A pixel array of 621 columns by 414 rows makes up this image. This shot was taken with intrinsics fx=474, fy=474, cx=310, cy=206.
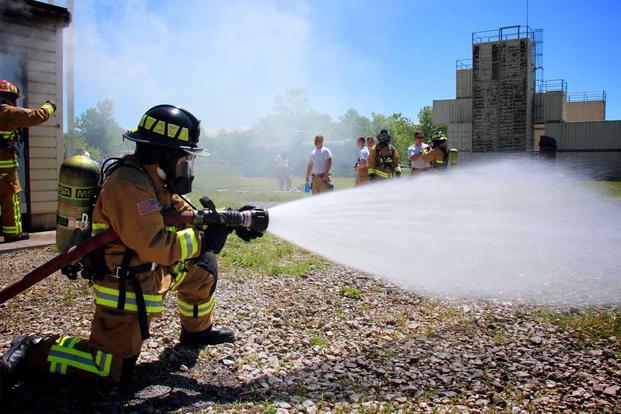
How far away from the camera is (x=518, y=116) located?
34.6 meters

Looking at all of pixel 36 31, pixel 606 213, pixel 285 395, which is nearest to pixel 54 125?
pixel 36 31

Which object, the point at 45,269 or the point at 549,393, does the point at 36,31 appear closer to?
the point at 45,269

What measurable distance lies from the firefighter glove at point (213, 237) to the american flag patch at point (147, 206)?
51 centimetres

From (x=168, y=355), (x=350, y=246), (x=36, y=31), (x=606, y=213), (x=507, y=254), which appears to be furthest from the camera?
(x=606, y=213)

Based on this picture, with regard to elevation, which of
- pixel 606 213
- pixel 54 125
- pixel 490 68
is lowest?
pixel 606 213

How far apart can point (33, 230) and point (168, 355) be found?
640cm

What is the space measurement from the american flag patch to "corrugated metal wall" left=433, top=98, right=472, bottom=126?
3668 centimetres

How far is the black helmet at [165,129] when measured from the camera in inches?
133

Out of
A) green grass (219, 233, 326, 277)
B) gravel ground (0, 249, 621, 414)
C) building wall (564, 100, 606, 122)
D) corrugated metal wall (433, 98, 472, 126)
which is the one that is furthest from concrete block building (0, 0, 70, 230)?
building wall (564, 100, 606, 122)

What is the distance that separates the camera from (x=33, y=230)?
8.78 meters

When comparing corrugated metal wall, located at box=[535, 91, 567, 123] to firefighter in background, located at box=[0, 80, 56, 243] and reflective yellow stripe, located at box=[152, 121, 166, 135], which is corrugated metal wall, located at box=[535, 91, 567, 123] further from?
Answer: reflective yellow stripe, located at box=[152, 121, 166, 135]

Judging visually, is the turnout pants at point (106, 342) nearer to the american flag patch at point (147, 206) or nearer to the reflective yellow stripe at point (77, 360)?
the reflective yellow stripe at point (77, 360)

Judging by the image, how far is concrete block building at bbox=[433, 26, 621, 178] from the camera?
33.9 meters

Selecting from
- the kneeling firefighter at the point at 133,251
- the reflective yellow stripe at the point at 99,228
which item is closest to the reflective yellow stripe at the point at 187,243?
the kneeling firefighter at the point at 133,251
